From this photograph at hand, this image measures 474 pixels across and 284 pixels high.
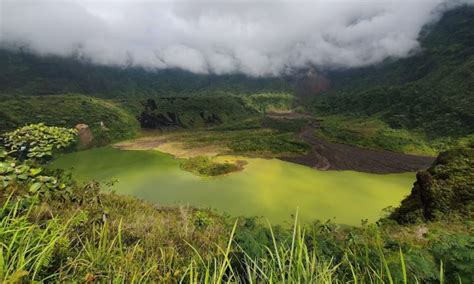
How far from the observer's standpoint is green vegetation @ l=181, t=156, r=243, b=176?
153 ft

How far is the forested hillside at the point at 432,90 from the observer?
249 feet

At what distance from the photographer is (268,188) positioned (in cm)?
3825

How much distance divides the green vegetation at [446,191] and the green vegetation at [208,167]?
101 feet

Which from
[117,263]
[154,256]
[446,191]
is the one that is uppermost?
[117,263]

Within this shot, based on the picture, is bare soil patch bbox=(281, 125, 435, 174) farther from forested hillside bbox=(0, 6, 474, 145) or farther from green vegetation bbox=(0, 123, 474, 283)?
green vegetation bbox=(0, 123, 474, 283)

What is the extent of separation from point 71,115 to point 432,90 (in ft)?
354

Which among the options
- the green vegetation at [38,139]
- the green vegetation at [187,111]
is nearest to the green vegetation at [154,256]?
the green vegetation at [38,139]

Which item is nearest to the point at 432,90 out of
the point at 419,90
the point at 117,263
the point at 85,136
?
the point at 419,90

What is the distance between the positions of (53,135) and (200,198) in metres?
32.2

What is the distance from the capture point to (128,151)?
67.6 metres

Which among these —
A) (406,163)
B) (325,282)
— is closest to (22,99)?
(406,163)

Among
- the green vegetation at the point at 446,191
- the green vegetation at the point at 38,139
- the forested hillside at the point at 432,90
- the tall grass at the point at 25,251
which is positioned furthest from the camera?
the forested hillside at the point at 432,90

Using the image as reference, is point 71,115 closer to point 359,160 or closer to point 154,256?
point 359,160

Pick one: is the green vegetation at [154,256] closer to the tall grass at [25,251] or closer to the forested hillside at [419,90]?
the tall grass at [25,251]
